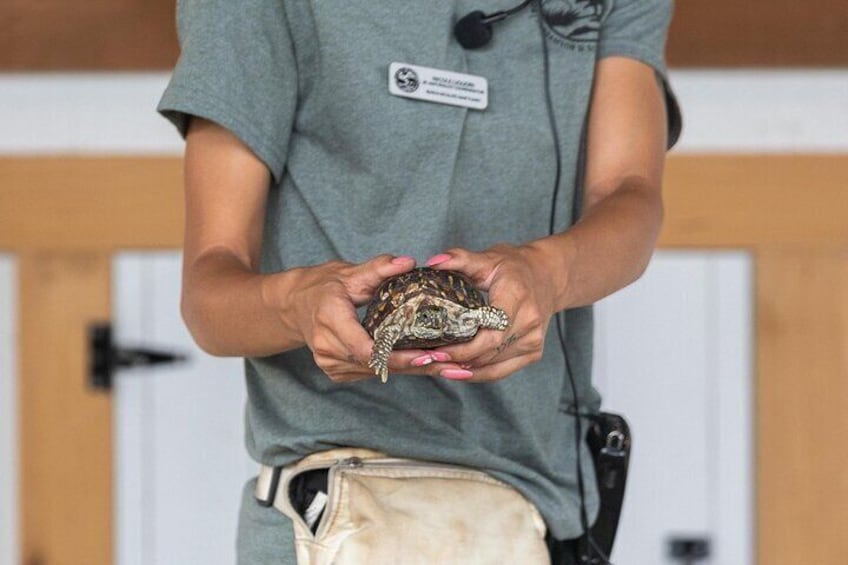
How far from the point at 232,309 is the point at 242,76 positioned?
8.2 inches

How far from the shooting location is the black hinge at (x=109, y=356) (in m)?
2.45

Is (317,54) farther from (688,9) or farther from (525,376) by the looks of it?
(688,9)

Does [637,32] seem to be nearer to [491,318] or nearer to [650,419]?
[491,318]

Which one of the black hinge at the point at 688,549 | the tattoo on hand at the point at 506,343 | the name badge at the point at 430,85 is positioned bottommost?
the black hinge at the point at 688,549

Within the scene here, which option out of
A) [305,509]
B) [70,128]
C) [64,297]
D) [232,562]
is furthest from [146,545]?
[305,509]

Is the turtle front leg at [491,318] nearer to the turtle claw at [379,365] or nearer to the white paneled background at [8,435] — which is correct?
the turtle claw at [379,365]

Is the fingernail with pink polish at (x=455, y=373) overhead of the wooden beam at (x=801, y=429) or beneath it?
overhead

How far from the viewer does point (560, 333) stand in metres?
1.27

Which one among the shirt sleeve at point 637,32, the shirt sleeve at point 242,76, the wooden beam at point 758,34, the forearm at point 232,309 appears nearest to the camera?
the forearm at point 232,309

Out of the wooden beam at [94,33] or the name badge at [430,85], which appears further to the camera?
the wooden beam at [94,33]

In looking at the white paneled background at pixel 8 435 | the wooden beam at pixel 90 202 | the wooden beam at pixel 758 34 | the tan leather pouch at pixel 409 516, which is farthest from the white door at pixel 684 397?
the tan leather pouch at pixel 409 516

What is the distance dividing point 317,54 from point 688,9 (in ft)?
4.09

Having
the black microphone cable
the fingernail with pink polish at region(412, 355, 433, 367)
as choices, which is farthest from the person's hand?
the black microphone cable

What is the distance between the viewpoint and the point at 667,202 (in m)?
2.39
